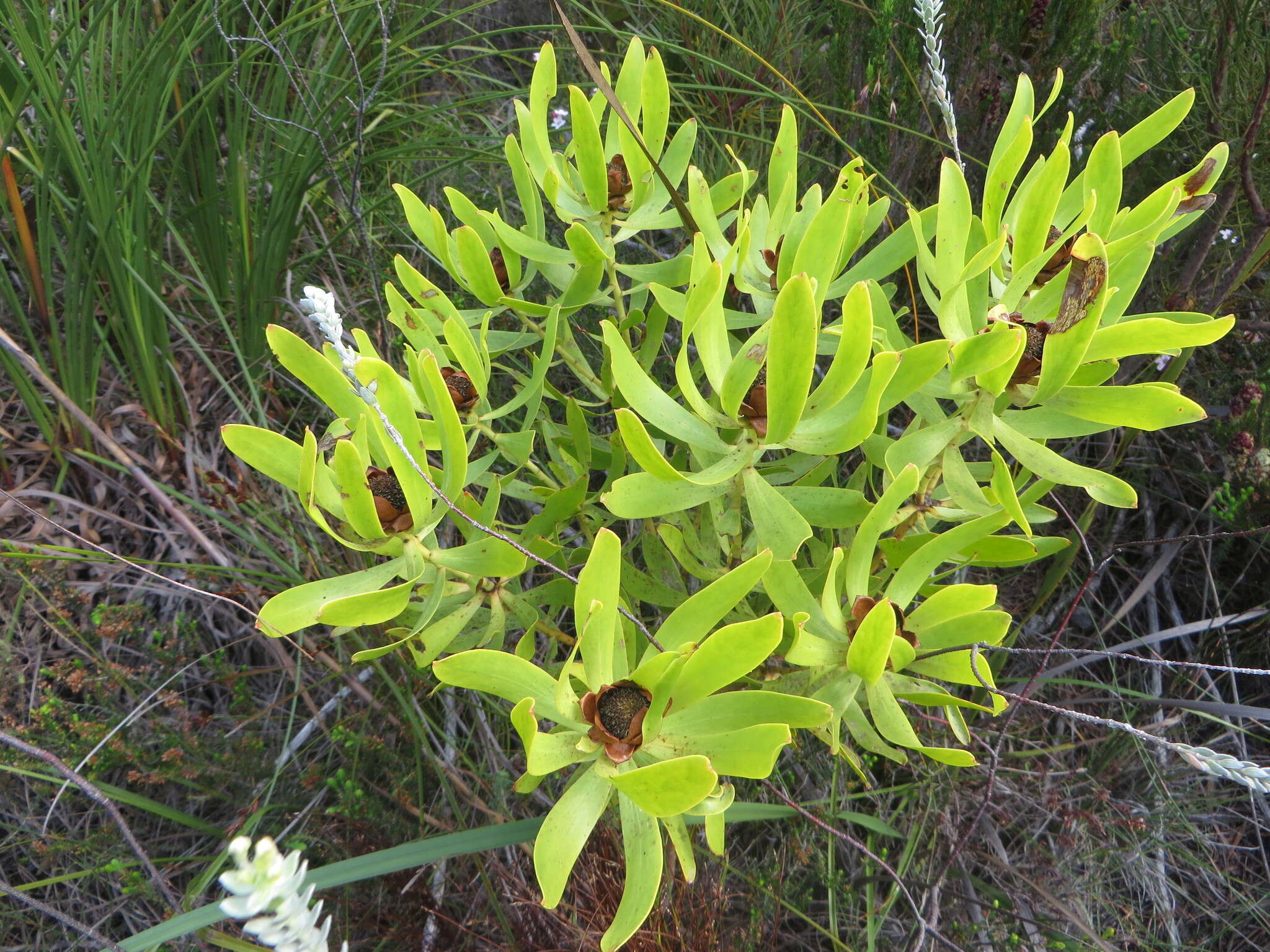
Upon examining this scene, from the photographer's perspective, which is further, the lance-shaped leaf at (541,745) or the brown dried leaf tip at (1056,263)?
the brown dried leaf tip at (1056,263)

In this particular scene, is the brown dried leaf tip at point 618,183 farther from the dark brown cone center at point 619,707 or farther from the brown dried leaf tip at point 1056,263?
the dark brown cone center at point 619,707

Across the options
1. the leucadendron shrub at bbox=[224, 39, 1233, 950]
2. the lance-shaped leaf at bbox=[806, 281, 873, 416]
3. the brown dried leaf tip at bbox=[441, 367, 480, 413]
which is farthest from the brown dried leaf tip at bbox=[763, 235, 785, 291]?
the brown dried leaf tip at bbox=[441, 367, 480, 413]

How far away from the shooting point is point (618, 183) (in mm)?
1221

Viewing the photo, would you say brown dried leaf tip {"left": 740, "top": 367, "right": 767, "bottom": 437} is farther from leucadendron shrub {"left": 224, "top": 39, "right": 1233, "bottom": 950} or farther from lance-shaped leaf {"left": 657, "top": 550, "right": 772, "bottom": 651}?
lance-shaped leaf {"left": 657, "top": 550, "right": 772, "bottom": 651}

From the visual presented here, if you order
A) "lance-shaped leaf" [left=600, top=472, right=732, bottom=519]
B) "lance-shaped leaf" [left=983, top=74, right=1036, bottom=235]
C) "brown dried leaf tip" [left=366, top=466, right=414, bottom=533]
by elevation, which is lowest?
"brown dried leaf tip" [left=366, top=466, right=414, bottom=533]

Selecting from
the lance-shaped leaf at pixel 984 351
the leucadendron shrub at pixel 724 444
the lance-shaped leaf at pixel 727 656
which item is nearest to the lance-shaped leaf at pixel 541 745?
the leucadendron shrub at pixel 724 444

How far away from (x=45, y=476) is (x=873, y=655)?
2066 millimetres

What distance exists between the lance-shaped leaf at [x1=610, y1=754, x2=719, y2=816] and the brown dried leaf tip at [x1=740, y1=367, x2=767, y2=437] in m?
0.40

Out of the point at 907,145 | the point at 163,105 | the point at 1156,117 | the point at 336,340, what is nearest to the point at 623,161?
the point at 336,340

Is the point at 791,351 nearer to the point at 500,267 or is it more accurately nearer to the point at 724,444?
the point at 724,444

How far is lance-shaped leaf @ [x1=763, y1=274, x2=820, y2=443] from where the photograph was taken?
0.80 metres

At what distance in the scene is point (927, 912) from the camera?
1.58 meters

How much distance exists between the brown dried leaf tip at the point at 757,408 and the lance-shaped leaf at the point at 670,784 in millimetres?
402

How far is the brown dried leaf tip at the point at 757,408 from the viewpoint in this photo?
0.96 meters
